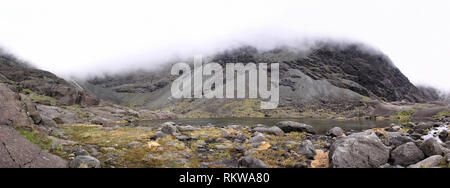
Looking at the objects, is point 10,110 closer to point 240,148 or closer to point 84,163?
point 84,163

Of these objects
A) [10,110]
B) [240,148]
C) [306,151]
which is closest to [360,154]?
[306,151]

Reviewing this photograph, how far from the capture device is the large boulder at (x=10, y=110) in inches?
554

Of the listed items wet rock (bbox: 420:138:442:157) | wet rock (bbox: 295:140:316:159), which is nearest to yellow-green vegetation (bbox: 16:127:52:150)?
wet rock (bbox: 295:140:316:159)

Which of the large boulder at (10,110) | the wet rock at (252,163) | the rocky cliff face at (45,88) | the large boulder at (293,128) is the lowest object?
the large boulder at (293,128)

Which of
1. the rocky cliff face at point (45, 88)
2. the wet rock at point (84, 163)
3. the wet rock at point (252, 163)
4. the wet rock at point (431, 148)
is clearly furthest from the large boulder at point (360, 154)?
the rocky cliff face at point (45, 88)

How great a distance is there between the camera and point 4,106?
15.1 metres

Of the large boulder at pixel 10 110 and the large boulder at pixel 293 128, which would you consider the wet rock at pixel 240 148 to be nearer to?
the large boulder at pixel 10 110

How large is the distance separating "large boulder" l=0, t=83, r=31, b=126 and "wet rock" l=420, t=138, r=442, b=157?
1045 inches

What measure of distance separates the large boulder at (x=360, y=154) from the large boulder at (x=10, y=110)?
66.6ft

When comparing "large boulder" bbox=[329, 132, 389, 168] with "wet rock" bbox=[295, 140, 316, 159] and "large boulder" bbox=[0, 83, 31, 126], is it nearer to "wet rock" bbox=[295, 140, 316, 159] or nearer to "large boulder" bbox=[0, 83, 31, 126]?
"wet rock" bbox=[295, 140, 316, 159]

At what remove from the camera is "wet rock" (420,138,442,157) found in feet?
45.0
